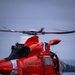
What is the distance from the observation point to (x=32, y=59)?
696 inches

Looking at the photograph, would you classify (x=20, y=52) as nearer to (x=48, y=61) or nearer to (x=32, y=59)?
(x=32, y=59)

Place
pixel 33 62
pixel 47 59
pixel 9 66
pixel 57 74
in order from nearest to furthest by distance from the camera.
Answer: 1. pixel 9 66
2. pixel 33 62
3. pixel 47 59
4. pixel 57 74

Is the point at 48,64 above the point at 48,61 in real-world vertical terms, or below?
below

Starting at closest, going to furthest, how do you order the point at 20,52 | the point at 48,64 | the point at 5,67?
the point at 5,67 → the point at 20,52 → the point at 48,64

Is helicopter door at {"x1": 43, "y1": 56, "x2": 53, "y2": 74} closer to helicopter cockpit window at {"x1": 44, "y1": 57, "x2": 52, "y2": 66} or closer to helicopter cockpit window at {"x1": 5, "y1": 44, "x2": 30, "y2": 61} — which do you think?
helicopter cockpit window at {"x1": 44, "y1": 57, "x2": 52, "y2": 66}

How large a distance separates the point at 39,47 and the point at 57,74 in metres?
2.61

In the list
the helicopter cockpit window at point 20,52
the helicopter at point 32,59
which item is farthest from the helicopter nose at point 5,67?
the helicopter cockpit window at point 20,52

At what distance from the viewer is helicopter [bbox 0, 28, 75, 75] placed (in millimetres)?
16641

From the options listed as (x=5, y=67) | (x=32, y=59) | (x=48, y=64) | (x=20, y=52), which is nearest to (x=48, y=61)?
(x=48, y=64)

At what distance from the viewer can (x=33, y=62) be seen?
17656 millimetres

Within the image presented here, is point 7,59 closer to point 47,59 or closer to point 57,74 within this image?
point 47,59

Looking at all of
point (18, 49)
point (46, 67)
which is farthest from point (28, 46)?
point (46, 67)

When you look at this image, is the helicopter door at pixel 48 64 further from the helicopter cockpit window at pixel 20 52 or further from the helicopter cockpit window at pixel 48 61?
the helicopter cockpit window at pixel 20 52

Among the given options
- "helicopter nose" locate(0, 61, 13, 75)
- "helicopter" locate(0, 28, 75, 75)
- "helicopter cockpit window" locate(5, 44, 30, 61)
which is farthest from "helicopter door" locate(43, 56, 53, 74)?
"helicopter nose" locate(0, 61, 13, 75)
